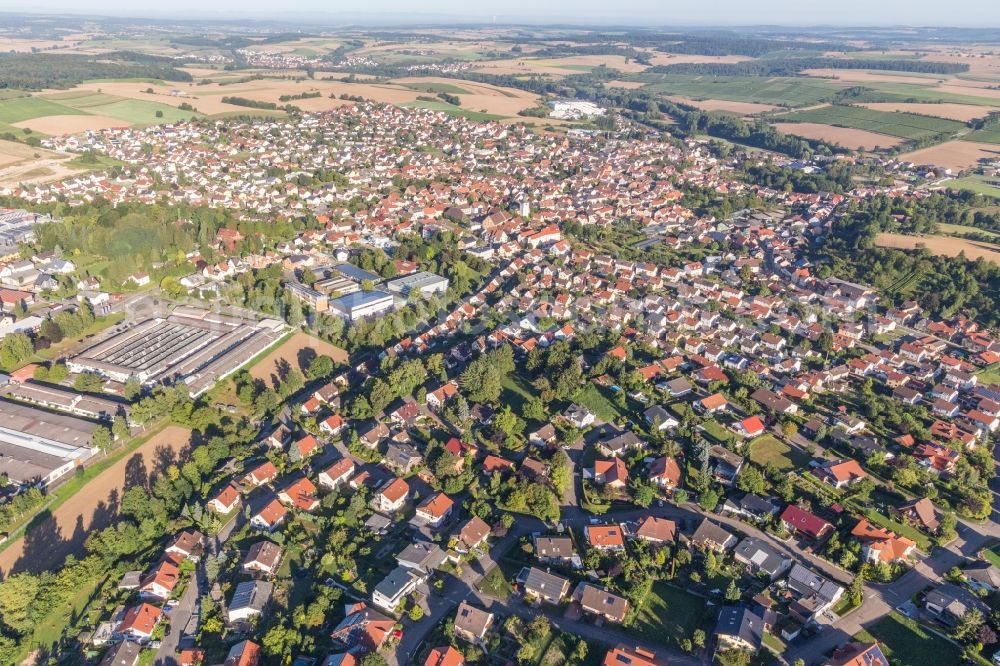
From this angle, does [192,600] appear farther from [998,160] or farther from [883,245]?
[998,160]

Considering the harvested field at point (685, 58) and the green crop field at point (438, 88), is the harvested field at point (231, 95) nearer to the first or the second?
the green crop field at point (438, 88)

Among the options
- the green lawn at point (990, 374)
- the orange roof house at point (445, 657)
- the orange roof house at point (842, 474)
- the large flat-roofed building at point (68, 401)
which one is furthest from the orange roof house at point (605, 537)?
the green lawn at point (990, 374)

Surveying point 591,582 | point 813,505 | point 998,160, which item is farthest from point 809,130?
point 591,582

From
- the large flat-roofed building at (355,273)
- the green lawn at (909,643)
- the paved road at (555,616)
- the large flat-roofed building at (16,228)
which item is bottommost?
the paved road at (555,616)

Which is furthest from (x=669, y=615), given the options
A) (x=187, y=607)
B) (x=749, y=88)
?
(x=749, y=88)

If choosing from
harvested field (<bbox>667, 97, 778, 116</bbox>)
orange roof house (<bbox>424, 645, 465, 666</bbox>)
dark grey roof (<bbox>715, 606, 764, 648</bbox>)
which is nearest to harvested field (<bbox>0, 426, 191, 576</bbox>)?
orange roof house (<bbox>424, 645, 465, 666</bbox>)

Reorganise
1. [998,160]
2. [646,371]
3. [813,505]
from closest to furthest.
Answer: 1. [813,505]
2. [646,371]
3. [998,160]

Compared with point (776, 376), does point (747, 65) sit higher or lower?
higher
